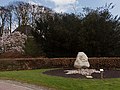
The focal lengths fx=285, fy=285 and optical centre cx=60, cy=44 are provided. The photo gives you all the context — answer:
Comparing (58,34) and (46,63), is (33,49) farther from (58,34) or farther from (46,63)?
(46,63)

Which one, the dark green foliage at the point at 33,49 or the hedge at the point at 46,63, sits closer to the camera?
the hedge at the point at 46,63

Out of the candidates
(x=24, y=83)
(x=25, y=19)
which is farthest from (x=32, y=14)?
(x=24, y=83)

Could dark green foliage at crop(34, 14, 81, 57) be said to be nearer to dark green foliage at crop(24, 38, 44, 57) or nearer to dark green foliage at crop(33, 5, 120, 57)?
dark green foliage at crop(33, 5, 120, 57)

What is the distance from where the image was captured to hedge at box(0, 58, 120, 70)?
2669 cm

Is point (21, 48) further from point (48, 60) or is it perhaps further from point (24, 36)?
point (48, 60)

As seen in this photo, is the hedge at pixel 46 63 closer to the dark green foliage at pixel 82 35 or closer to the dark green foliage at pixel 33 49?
the dark green foliage at pixel 82 35

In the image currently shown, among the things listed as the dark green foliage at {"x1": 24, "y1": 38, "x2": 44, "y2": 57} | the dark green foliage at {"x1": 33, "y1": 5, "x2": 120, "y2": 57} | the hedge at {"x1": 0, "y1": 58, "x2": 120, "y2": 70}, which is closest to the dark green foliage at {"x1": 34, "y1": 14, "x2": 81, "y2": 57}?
the dark green foliage at {"x1": 33, "y1": 5, "x2": 120, "y2": 57}

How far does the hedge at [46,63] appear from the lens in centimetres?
2669

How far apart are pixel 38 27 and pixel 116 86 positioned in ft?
67.3

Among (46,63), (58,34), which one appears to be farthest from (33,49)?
→ (46,63)

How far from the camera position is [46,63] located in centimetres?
2747

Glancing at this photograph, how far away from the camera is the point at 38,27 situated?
3309 centimetres

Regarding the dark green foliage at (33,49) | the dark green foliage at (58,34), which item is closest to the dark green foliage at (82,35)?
the dark green foliage at (58,34)

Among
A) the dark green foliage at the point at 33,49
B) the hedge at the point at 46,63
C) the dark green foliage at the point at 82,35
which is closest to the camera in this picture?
the hedge at the point at 46,63
